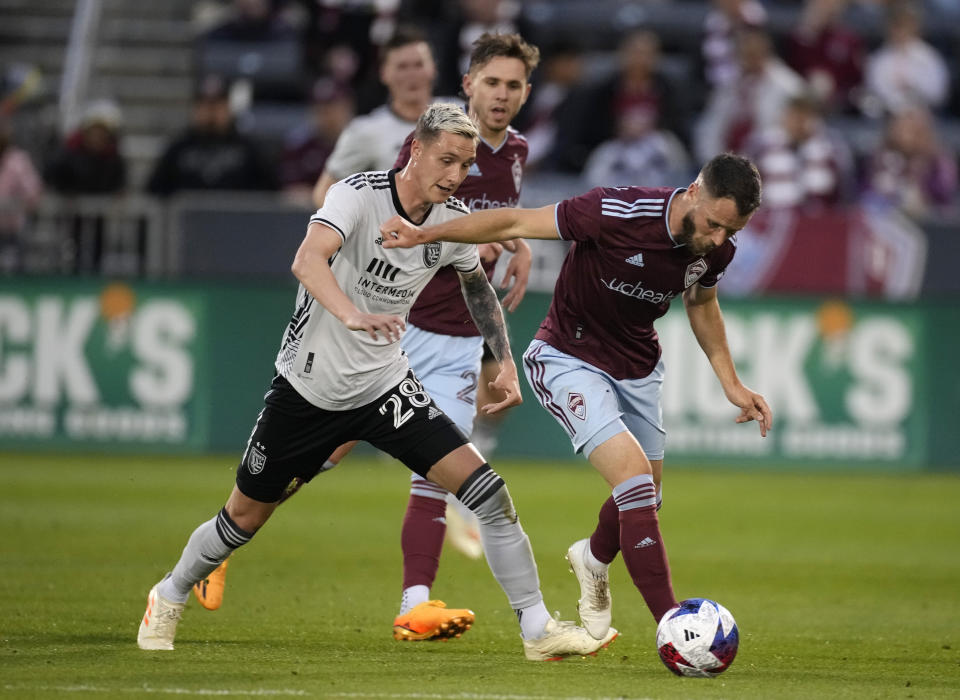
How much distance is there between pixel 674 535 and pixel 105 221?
7174 mm

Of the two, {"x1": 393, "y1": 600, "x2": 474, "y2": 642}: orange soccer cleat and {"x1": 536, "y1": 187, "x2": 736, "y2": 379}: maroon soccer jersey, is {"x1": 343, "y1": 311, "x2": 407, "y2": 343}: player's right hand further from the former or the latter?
{"x1": 393, "y1": 600, "x2": 474, "y2": 642}: orange soccer cleat

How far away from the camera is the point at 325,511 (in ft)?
43.4

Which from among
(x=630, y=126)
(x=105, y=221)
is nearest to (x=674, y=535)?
(x=630, y=126)

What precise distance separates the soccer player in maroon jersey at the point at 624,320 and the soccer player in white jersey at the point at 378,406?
0.29 metres

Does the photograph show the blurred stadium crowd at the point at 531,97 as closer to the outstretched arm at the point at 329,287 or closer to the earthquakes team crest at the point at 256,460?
the earthquakes team crest at the point at 256,460

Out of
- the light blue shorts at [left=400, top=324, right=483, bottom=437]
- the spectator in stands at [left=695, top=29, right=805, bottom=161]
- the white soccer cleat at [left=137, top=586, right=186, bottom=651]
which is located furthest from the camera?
the spectator in stands at [left=695, top=29, right=805, bottom=161]

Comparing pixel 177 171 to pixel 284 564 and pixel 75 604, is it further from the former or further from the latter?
pixel 75 604

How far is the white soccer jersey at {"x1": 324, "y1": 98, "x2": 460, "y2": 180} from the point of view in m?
9.09

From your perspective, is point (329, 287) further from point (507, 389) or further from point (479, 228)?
point (507, 389)

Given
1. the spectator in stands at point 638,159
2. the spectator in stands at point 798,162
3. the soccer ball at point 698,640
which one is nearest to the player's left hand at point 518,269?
the soccer ball at point 698,640

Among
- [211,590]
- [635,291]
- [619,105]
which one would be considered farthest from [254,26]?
[635,291]

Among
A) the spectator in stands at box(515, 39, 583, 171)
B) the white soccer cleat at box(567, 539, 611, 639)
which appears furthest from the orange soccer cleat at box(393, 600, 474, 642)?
the spectator in stands at box(515, 39, 583, 171)

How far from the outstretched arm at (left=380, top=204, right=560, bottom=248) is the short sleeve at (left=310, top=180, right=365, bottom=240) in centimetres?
15

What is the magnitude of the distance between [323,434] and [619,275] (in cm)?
145
